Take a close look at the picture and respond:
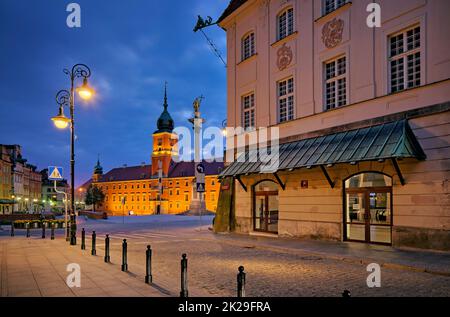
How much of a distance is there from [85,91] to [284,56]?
9613mm

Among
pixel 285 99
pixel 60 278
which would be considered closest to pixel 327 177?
pixel 285 99

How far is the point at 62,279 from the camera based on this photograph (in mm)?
9031

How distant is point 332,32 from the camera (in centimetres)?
1658

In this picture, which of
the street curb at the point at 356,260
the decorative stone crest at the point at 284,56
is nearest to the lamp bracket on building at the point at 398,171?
the street curb at the point at 356,260

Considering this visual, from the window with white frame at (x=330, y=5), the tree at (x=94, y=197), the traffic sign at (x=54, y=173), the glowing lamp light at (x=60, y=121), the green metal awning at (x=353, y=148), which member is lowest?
the tree at (x=94, y=197)

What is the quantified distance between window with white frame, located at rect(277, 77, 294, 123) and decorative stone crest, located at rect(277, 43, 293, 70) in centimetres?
76

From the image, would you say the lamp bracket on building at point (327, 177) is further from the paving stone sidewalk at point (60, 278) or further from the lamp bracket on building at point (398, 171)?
the paving stone sidewalk at point (60, 278)

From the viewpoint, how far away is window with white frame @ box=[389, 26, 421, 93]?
1356 cm

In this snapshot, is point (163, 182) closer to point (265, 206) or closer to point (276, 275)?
point (265, 206)

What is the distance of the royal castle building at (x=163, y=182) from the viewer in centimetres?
10730

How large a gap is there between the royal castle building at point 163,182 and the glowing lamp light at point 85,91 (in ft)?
282

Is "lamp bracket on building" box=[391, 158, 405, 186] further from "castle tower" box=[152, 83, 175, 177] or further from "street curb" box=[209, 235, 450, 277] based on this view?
"castle tower" box=[152, 83, 175, 177]

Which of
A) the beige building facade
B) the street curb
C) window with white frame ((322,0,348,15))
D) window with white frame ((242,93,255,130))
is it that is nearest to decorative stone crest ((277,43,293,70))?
the beige building facade

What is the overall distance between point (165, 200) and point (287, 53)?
3846 inches
